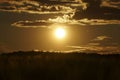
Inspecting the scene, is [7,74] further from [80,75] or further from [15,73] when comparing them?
[80,75]

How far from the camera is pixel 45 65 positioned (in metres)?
16.8

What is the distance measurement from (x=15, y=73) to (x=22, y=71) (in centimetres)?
40

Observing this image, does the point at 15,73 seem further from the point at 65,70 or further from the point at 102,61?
the point at 102,61

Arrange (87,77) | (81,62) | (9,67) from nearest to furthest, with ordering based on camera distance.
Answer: (87,77), (9,67), (81,62)

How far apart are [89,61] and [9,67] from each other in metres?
3.37

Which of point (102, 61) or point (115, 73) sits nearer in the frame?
point (115, 73)

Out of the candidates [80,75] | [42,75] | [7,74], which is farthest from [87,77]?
[7,74]

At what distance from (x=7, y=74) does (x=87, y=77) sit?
2.65 meters

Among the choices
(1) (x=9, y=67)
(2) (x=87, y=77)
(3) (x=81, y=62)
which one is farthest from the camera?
(3) (x=81, y=62)

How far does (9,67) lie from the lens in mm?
16453

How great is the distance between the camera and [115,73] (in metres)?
15.4

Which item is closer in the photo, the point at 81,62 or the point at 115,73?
the point at 115,73

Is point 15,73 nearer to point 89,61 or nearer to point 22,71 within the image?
point 22,71

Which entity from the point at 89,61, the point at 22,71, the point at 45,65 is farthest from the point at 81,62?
the point at 22,71
